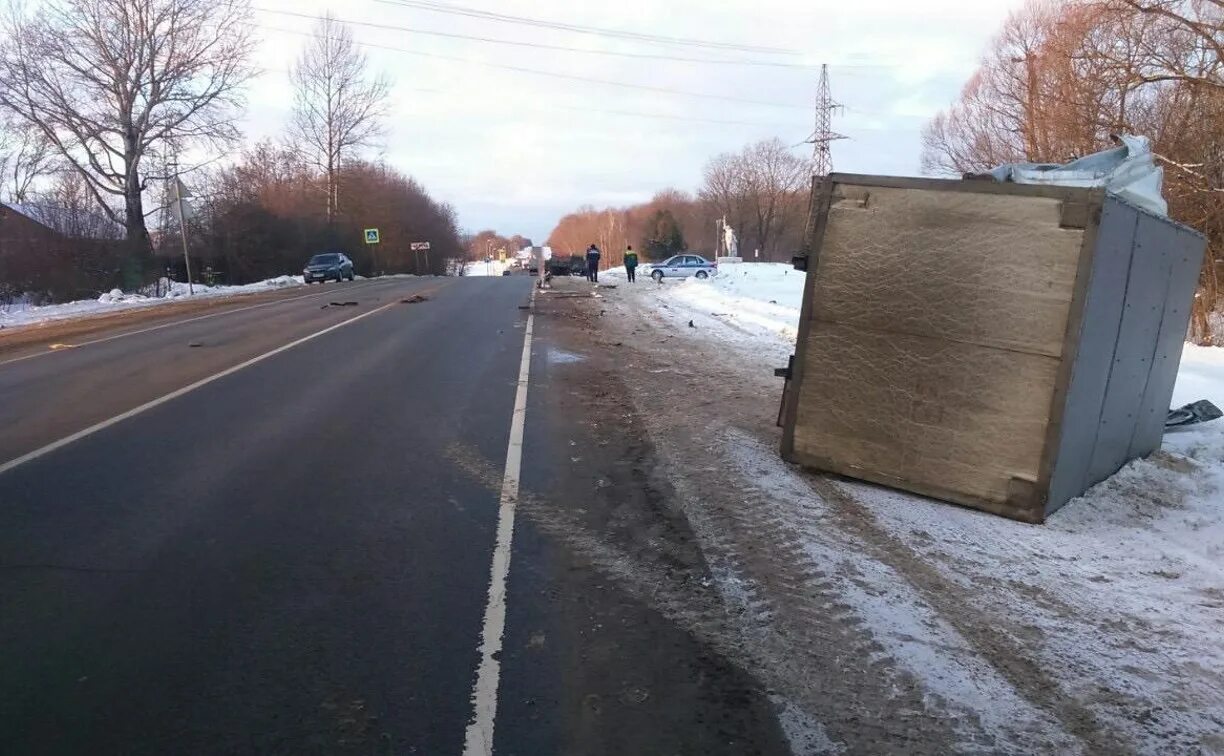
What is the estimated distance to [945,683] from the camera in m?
3.54

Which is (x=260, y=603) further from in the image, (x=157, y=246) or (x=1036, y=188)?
(x=157, y=246)

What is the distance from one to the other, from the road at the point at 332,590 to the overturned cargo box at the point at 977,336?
66.0 inches

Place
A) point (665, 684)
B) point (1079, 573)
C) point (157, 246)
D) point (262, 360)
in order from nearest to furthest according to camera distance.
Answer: point (665, 684), point (1079, 573), point (262, 360), point (157, 246)

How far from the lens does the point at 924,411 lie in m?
5.81

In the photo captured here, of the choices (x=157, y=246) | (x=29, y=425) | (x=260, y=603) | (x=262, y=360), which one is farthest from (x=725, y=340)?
(x=157, y=246)

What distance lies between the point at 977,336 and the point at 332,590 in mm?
4229

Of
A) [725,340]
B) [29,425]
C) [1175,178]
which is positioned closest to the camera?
[29,425]

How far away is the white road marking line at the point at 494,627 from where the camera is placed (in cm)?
314

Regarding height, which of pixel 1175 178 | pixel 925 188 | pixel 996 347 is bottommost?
pixel 996 347

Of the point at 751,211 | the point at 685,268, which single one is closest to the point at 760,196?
the point at 751,211

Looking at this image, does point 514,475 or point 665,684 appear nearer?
point 665,684

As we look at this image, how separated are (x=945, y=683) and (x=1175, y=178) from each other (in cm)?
1949

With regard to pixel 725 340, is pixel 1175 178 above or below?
above

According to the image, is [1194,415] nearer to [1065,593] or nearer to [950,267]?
[950,267]
